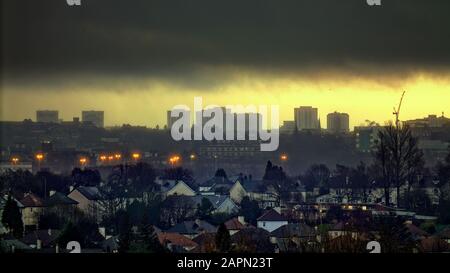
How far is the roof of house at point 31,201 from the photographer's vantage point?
99.2 ft

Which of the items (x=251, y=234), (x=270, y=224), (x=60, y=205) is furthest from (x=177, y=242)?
(x=60, y=205)

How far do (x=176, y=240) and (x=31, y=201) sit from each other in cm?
811

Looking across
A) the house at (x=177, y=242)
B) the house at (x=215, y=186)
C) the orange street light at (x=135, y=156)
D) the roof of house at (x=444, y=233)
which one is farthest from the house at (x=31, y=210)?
the orange street light at (x=135, y=156)

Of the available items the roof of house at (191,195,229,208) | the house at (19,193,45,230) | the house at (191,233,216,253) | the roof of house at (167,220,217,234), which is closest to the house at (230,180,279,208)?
the roof of house at (191,195,229,208)

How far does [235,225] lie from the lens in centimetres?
2811

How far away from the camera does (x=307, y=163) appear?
50375 millimetres

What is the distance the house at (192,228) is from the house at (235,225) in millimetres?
406

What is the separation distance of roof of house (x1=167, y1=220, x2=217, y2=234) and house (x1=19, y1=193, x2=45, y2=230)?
313 centimetres

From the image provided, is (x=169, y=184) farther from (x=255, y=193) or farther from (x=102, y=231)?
(x=102, y=231)

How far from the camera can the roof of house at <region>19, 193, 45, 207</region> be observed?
30228 millimetres

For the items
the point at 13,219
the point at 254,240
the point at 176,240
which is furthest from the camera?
the point at 13,219

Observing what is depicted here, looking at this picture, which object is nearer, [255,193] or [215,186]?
[255,193]
